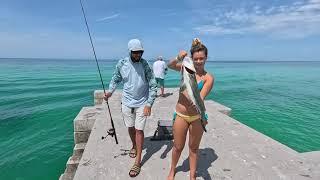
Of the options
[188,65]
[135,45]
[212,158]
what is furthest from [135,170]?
[188,65]

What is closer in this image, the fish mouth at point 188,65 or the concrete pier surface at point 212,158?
the fish mouth at point 188,65

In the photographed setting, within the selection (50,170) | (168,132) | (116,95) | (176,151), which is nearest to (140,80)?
(176,151)

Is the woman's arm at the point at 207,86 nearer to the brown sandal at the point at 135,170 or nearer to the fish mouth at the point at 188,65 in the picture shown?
the fish mouth at the point at 188,65

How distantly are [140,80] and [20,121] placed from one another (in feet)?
42.4

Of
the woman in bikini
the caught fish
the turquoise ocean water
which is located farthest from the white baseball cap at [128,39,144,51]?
the turquoise ocean water

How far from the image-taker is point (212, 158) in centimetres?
541

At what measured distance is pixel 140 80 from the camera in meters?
4.59

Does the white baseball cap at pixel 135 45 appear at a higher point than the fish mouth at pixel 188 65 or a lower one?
higher

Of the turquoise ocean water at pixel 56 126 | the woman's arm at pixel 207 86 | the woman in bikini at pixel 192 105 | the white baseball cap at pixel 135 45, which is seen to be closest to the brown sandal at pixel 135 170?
the woman in bikini at pixel 192 105

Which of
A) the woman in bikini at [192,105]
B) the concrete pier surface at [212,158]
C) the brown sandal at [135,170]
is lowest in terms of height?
the concrete pier surface at [212,158]

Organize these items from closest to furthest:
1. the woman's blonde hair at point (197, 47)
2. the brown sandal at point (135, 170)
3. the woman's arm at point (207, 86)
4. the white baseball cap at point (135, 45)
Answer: the woman's blonde hair at point (197, 47) → the woman's arm at point (207, 86) → the white baseball cap at point (135, 45) → the brown sandal at point (135, 170)

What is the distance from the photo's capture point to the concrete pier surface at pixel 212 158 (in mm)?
4699

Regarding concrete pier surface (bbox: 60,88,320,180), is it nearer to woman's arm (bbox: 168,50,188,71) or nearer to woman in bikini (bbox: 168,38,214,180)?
woman in bikini (bbox: 168,38,214,180)

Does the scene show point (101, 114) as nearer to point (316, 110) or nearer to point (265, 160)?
point (265, 160)
